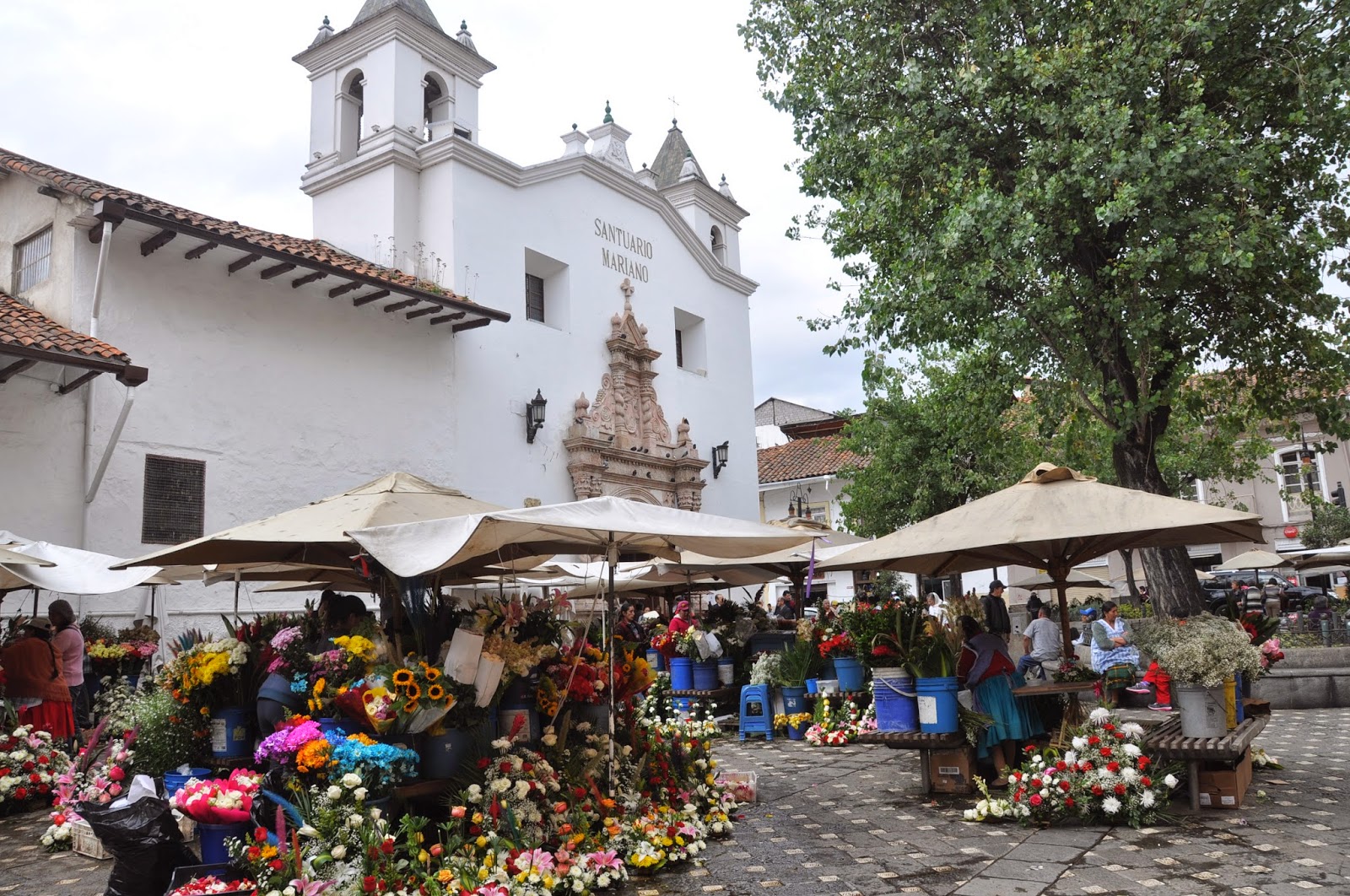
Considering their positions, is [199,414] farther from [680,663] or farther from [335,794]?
[335,794]

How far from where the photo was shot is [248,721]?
6.47 meters

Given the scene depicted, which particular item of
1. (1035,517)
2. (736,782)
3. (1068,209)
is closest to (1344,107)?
(1068,209)

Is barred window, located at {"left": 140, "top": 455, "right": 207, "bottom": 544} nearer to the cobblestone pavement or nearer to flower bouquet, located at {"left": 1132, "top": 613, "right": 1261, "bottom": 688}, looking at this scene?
the cobblestone pavement

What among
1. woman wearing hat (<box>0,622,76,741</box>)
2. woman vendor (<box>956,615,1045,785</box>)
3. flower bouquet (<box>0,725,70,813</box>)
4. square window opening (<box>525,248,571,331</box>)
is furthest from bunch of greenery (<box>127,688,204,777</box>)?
square window opening (<box>525,248,571,331</box>)

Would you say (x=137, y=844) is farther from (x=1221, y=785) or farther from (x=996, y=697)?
(x=1221, y=785)

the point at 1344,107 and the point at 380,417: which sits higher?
the point at 1344,107

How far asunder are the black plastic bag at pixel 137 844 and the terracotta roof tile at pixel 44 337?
288 inches

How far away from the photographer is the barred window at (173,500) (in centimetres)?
1352

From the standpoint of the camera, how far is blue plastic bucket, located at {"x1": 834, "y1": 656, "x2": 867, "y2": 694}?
448 inches

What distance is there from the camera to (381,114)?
1980 centimetres

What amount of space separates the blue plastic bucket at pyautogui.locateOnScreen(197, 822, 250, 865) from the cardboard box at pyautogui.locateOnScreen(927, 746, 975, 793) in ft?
16.4

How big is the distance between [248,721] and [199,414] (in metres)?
9.00

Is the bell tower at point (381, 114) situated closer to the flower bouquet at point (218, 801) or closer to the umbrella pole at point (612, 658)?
the umbrella pole at point (612, 658)

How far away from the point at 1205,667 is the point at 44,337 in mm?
12012
